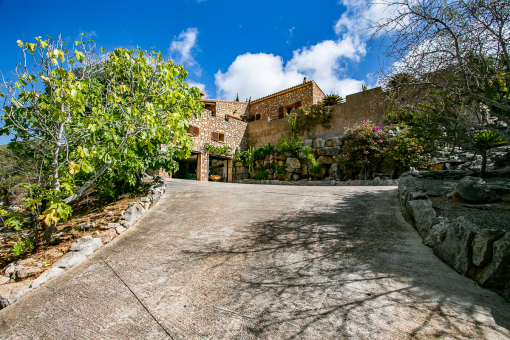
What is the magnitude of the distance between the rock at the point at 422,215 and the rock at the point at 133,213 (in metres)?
5.35

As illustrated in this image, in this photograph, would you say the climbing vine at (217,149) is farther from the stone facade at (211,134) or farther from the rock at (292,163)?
the rock at (292,163)

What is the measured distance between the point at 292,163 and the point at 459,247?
42.2 feet

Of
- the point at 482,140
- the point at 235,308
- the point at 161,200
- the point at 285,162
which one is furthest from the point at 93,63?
the point at 285,162

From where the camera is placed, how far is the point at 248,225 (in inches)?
182

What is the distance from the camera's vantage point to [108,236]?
4617mm

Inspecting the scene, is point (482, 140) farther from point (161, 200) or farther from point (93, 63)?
point (93, 63)

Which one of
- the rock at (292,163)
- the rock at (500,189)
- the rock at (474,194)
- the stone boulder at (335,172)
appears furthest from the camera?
the rock at (292,163)

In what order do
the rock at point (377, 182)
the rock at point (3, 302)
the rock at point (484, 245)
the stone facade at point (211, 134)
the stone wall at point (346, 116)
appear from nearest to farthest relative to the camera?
the rock at point (484, 245) → the rock at point (3, 302) → the rock at point (377, 182) → the stone wall at point (346, 116) → the stone facade at point (211, 134)

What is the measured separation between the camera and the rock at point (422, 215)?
363cm

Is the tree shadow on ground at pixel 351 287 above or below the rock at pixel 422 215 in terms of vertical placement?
below

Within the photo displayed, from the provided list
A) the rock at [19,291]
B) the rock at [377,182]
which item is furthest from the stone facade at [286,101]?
the rock at [19,291]

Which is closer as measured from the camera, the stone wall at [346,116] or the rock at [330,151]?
the rock at [330,151]

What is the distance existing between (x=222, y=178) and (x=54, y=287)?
16.7 metres

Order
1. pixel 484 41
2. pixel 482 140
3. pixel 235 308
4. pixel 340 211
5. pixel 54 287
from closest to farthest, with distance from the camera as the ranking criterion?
1. pixel 235 308
2. pixel 54 287
3. pixel 484 41
4. pixel 340 211
5. pixel 482 140
